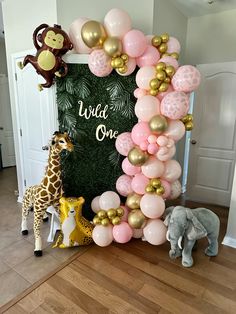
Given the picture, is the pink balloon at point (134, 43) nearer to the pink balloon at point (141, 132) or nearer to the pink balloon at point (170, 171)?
the pink balloon at point (141, 132)

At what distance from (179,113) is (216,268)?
4.73ft

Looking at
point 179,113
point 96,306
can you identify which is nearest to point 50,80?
point 179,113

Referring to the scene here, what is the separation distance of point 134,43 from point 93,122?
35.1 inches

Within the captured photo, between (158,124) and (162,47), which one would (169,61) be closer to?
(162,47)

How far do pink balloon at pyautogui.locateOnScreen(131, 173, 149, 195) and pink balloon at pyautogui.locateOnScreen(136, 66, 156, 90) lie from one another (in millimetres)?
831

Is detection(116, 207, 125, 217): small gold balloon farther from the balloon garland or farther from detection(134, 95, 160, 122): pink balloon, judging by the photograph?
detection(134, 95, 160, 122): pink balloon

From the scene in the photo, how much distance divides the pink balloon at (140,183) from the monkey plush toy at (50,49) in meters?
1.36

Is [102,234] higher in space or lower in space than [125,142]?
lower

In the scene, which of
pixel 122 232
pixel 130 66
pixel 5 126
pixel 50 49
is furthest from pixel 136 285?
pixel 5 126

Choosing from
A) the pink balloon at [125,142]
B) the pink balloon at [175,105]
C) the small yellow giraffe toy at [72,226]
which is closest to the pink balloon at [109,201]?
the small yellow giraffe toy at [72,226]

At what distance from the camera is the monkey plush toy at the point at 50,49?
7.07ft

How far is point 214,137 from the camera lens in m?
→ 3.22

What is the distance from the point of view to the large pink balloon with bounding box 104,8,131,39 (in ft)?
6.47

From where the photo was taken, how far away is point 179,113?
1914 mm
